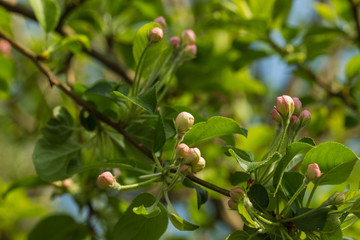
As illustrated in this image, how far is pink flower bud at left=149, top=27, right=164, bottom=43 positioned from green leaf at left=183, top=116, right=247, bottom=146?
21 centimetres

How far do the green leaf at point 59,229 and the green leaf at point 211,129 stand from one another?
0.70 meters

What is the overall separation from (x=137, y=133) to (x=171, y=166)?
0.23 m

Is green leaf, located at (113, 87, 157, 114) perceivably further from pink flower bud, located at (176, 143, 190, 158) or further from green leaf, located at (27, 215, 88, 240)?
green leaf, located at (27, 215, 88, 240)

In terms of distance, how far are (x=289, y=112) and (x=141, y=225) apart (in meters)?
0.35

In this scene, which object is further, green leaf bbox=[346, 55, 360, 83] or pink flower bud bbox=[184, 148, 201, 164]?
green leaf bbox=[346, 55, 360, 83]

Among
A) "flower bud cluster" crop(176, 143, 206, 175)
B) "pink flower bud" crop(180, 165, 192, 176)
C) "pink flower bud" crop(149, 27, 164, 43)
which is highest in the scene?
"pink flower bud" crop(149, 27, 164, 43)

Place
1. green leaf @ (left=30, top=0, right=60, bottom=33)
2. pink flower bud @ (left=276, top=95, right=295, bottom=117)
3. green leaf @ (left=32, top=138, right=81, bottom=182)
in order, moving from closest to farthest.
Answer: pink flower bud @ (left=276, top=95, right=295, bottom=117)
green leaf @ (left=32, top=138, right=81, bottom=182)
green leaf @ (left=30, top=0, right=60, bottom=33)

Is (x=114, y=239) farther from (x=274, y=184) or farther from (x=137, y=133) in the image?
(x=274, y=184)

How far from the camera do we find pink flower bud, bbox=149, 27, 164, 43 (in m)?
0.89

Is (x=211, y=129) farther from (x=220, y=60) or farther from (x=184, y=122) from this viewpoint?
(x=220, y=60)

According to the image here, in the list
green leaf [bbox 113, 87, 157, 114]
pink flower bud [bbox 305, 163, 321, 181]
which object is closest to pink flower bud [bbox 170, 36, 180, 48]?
green leaf [bbox 113, 87, 157, 114]

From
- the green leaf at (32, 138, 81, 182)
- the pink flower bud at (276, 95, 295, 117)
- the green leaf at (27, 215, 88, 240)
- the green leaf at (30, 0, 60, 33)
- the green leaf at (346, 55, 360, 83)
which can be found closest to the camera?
the pink flower bud at (276, 95, 295, 117)

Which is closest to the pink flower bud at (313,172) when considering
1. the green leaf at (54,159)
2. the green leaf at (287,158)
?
the green leaf at (287,158)

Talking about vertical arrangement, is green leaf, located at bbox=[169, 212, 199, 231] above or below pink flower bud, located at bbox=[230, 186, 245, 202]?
below
